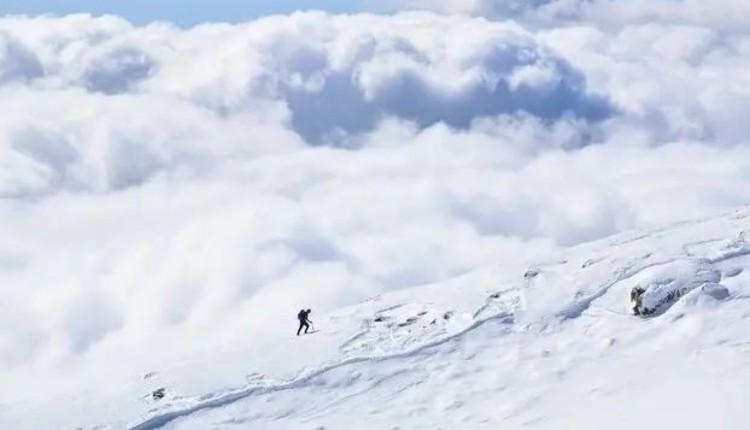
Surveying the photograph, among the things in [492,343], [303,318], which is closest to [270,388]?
[303,318]

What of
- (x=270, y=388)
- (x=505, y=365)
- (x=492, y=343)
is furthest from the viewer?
(x=492, y=343)

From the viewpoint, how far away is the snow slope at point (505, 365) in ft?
93.5

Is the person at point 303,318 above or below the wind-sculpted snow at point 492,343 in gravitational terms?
above

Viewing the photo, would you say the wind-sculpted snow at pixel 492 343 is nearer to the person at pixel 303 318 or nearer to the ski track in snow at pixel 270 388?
the ski track in snow at pixel 270 388

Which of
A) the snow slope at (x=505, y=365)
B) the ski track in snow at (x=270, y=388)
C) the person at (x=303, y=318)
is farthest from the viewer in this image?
the person at (x=303, y=318)

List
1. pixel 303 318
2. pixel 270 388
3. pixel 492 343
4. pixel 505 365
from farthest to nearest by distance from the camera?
pixel 303 318 < pixel 492 343 < pixel 270 388 < pixel 505 365

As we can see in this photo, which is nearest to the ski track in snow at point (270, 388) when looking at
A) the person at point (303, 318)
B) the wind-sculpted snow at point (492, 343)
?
the wind-sculpted snow at point (492, 343)

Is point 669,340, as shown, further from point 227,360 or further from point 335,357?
point 227,360

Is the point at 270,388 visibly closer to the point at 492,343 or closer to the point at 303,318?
the point at 303,318

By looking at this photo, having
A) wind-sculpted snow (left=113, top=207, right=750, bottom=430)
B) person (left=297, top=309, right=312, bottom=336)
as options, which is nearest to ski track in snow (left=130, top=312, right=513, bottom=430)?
wind-sculpted snow (left=113, top=207, right=750, bottom=430)

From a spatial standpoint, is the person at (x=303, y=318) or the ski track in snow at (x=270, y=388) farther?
the person at (x=303, y=318)

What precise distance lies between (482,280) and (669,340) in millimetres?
12481

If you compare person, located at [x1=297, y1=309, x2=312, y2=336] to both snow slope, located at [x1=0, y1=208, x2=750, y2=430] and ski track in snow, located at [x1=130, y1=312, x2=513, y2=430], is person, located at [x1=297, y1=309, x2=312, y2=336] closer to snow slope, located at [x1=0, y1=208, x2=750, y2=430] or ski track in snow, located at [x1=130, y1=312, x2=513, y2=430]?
snow slope, located at [x1=0, y1=208, x2=750, y2=430]

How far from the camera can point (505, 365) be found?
32.6m
